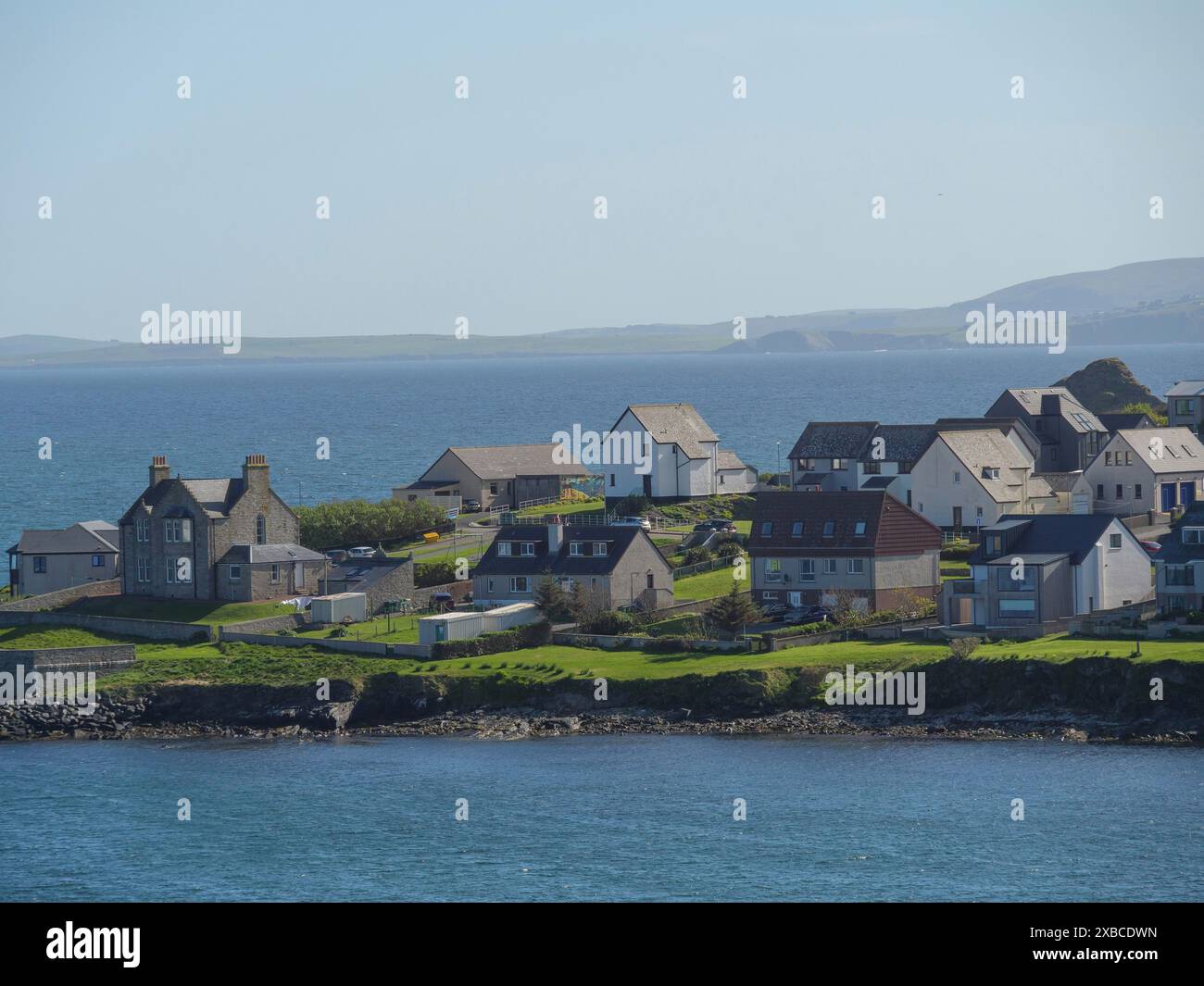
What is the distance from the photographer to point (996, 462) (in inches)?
3529

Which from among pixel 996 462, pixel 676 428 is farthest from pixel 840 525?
pixel 676 428

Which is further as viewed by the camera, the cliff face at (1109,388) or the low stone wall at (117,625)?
the cliff face at (1109,388)

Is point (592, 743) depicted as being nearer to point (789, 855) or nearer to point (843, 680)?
point (843, 680)

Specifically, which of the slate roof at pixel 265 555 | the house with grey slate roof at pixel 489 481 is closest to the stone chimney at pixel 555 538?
the slate roof at pixel 265 555

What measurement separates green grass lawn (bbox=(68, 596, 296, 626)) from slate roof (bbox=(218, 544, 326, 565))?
202 cm

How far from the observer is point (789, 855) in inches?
1891

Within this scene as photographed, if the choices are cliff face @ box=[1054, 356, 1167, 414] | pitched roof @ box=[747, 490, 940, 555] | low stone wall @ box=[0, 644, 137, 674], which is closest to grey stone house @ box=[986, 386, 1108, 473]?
pitched roof @ box=[747, 490, 940, 555]

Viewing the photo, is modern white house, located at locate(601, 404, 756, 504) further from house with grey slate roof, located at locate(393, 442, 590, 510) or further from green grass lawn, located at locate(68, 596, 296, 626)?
green grass lawn, located at locate(68, 596, 296, 626)

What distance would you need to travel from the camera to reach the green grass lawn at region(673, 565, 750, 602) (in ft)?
254

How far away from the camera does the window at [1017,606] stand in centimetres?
6819

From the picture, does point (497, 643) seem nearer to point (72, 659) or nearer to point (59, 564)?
point (72, 659)

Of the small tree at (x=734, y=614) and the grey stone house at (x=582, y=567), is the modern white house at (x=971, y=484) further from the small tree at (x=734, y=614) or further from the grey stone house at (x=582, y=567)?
the small tree at (x=734, y=614)

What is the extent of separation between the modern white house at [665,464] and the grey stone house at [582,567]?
21571mm
